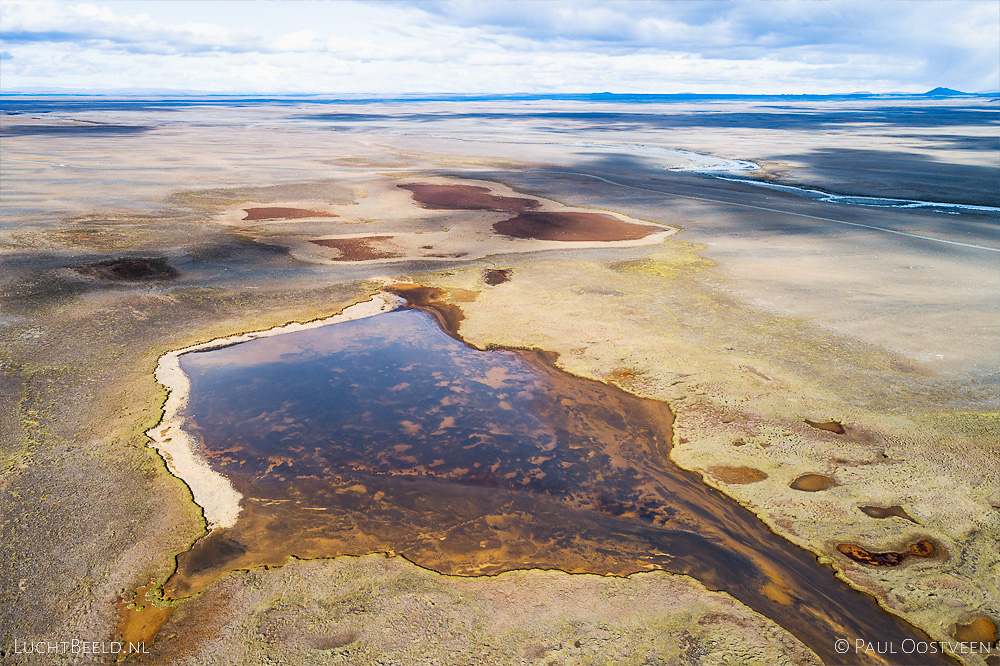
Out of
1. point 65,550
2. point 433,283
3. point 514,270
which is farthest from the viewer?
point 514,270

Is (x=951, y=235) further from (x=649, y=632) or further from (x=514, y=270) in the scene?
(x=649, y=632)

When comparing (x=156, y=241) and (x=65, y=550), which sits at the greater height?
(x=156, y=241)

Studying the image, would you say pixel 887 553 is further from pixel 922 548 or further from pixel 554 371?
pixel 554 371

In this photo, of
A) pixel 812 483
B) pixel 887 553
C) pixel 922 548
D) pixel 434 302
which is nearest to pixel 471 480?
pixel 812 483

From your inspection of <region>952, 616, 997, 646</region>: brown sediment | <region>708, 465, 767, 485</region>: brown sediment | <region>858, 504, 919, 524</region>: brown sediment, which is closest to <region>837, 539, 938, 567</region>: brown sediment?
<region>858, 504, 919, 524</region>: brown sediment

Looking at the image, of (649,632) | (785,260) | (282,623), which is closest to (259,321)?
(282,623)

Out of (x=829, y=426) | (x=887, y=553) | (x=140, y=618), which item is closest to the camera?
(x=140, y=618)
